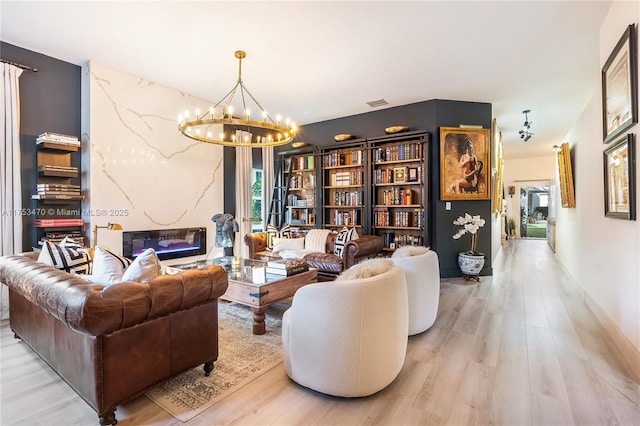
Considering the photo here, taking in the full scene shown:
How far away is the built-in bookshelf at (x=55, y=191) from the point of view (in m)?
3.56

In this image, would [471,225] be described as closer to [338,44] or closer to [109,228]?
[338,44]

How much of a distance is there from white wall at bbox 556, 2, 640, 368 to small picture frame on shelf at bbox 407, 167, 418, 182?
2.29m

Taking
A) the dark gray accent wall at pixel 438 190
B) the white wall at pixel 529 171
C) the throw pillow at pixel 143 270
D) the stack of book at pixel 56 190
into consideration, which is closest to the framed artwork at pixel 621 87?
the dark gray accent wall at pixel 438 190

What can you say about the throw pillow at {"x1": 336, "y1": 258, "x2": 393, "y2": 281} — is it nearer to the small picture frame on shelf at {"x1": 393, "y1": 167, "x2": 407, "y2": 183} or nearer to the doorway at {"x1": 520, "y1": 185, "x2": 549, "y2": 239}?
the small picture frame on shelf at {"x1": 393, "y1": 167, "x2": 407, "y2": 183}

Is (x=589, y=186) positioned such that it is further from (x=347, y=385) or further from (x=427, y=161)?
(x=347, y=385)

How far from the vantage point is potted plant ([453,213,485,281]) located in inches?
192

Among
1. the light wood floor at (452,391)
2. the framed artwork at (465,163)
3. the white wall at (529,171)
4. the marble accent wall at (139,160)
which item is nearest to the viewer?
the light wood floor at (452,391)

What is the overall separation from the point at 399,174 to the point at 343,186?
3.64 ft

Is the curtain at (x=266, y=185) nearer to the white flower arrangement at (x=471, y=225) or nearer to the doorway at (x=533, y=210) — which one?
the white flower arrangement at (x=471, y=225)

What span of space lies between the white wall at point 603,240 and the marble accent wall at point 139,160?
530 centimetres

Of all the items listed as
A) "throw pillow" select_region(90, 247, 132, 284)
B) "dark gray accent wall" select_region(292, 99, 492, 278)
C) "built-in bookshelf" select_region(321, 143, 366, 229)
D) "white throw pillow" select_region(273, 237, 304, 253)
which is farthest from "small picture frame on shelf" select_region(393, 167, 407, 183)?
"throw pillow" select_region(90, 247, 132, 284)

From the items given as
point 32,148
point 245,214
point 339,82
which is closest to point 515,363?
point 339,82

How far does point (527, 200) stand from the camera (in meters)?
12.4

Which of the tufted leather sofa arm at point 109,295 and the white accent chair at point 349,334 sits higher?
the tufted leather sofa arm at point 109,295
